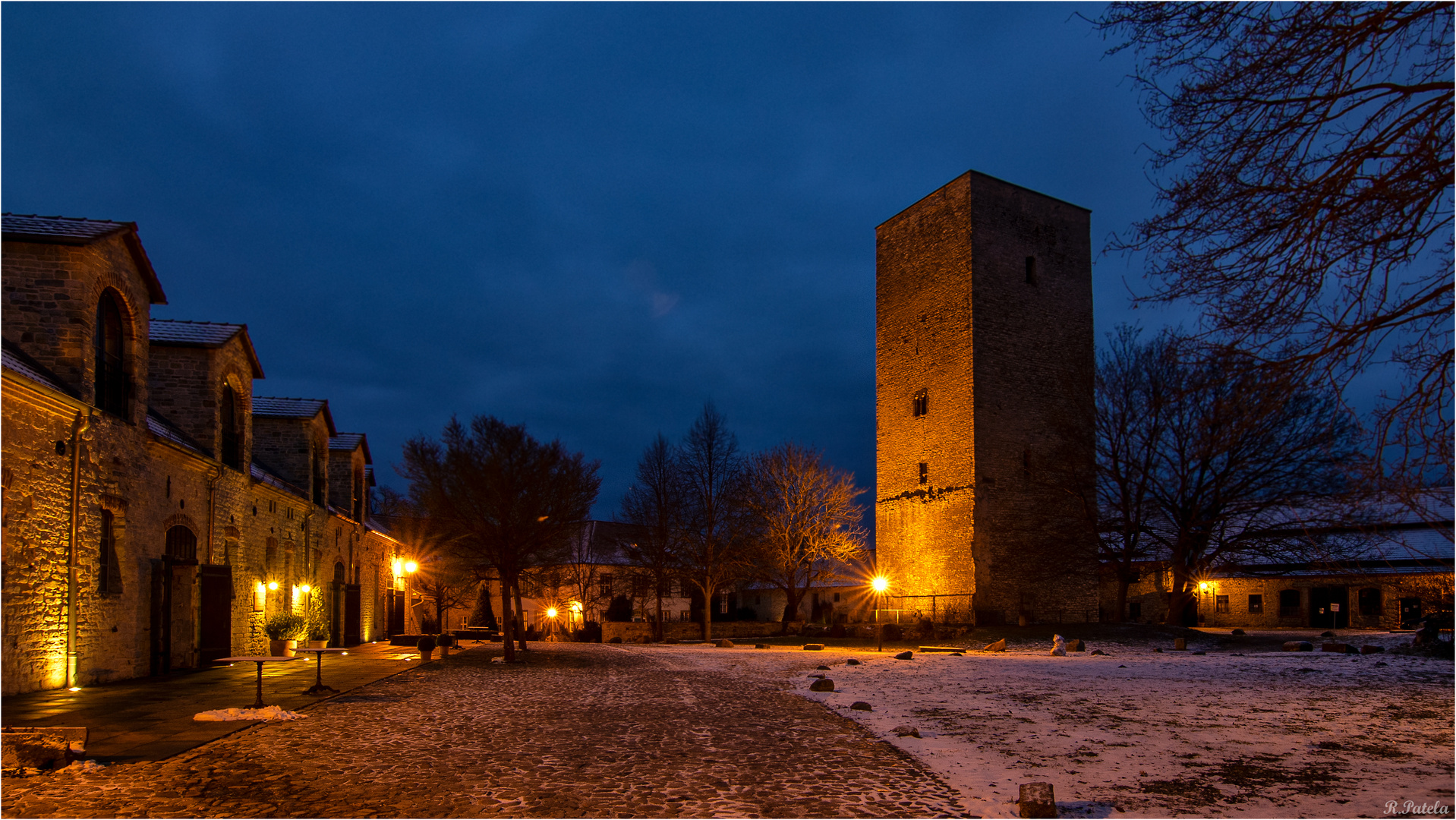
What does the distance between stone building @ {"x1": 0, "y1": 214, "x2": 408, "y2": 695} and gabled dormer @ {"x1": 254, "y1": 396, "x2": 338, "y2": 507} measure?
8.21 ft

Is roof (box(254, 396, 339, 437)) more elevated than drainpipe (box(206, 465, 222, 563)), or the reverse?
roof (box(254, 396, 339, 437))

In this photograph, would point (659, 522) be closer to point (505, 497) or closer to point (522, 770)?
point (505, 497)

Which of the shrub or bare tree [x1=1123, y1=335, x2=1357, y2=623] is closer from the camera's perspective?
the shrub

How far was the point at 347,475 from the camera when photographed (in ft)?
101

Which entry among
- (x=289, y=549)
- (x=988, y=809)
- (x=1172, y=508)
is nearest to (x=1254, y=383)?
(x=988, y=809)

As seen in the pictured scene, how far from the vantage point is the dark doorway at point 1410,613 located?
3712 centimetres

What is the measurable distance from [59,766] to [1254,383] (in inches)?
383

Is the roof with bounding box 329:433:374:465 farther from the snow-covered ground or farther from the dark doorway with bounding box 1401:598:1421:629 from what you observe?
the dark doorway with bounding box 1401:598:1421:629

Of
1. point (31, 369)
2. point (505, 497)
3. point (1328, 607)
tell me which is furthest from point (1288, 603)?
point (31, 369)

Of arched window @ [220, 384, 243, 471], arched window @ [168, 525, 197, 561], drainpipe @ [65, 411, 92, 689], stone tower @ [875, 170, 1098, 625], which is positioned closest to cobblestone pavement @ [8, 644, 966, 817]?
drainpipe @ [65, 411, 92, 689]

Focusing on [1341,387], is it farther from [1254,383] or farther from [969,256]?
[969,256]

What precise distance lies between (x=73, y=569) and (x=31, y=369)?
303 cm

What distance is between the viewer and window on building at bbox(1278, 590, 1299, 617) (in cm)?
4166

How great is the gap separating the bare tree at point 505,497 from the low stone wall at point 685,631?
48.5 ft
